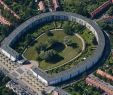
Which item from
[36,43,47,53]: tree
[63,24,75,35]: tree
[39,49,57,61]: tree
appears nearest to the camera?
[39,49,57,61]: tree

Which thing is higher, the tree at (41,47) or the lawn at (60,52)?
the tree at (41,47)

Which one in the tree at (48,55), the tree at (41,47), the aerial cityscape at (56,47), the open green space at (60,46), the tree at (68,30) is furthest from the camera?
the tree at (68,30)

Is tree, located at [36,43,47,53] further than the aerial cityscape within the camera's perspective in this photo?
Yes

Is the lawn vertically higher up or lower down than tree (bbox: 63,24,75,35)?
Result: lower down

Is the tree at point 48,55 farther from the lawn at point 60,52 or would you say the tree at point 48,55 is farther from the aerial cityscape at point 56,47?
the lawn at point 60,52

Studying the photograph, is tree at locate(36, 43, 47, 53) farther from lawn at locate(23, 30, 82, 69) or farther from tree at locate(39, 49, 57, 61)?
tree at locate(39, 49, 57, 61)

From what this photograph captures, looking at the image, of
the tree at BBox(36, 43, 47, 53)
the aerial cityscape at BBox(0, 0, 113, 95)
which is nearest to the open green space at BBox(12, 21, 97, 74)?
the aerial cityscape at BBox(0, 0, 113, 95)

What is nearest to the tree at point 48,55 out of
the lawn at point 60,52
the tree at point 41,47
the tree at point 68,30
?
the lawn at point 60,52

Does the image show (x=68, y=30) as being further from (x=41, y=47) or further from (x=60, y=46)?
(x=41, y=47)
